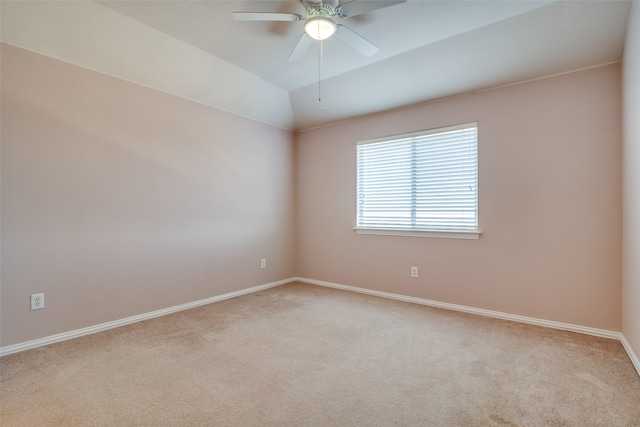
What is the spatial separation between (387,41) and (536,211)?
211 cm

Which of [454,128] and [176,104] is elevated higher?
[176,104]

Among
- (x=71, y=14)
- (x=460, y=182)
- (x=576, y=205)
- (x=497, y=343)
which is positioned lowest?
(x=497, y=343)

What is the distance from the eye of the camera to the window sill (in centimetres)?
321

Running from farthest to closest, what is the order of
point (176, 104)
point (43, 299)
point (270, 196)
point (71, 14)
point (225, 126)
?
1. point (270, 196)
2. point (225, 126)
3. point (176, 104)
4. point (43, 299)
5. point (71, 14)

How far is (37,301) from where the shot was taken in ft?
7.80

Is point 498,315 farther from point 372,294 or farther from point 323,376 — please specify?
point 323,376

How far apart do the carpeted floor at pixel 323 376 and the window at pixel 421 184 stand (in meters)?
1.11

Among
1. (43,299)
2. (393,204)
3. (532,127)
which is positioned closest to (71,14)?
(43,299)

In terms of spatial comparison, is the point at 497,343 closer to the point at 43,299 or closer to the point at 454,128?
the point at 454,128

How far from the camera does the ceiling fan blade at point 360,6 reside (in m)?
1.86

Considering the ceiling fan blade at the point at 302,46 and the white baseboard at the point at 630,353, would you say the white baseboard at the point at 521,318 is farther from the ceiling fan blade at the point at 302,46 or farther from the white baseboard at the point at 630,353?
the ceiling fan blade at the point at 302,46

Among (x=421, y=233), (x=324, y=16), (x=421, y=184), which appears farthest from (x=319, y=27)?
(x=421, y=233)

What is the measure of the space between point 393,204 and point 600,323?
2.19 metres

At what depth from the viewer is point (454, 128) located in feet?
10.9
